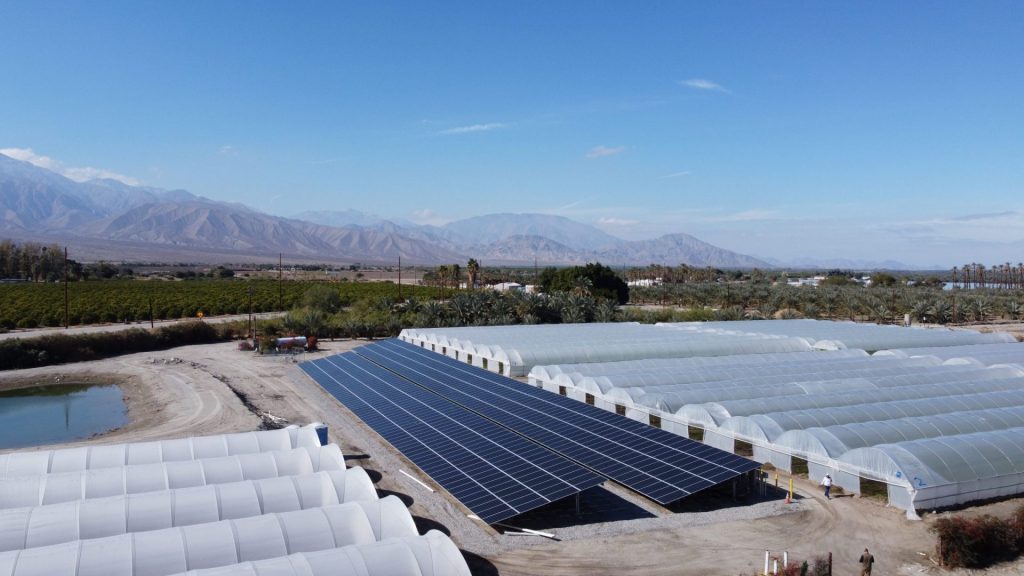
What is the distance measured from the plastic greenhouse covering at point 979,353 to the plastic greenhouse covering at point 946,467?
18488 millimetres

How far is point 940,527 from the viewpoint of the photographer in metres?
16.0

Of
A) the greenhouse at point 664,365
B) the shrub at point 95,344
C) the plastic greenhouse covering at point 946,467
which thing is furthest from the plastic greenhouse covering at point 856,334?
the shrub at point 95,344

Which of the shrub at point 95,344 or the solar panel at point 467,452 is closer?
the solar panel at point 467,452

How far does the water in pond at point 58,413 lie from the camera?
31141 millimetres

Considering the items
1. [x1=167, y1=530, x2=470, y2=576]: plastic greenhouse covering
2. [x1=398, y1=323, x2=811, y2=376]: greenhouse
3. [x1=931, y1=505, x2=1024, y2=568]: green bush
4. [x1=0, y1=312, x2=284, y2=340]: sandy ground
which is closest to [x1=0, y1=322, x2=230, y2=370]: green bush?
[x1=0, y1=312, x2=284, y2=340]: sandy ground

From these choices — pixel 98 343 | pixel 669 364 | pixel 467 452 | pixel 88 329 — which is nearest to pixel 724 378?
pixel 669 364

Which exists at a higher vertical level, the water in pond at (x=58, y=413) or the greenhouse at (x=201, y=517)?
the greenhouse at (x=201, y=517)

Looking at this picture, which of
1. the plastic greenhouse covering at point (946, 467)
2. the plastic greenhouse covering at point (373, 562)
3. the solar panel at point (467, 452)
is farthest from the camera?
the plastic greenhouse covering at point (946, 467)

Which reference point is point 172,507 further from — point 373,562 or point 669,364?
point 669,364

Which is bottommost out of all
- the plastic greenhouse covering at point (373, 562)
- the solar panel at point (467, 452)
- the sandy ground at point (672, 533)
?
the sandy ground at point (672, 533)

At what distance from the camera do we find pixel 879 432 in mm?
21719

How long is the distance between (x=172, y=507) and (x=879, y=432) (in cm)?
2074

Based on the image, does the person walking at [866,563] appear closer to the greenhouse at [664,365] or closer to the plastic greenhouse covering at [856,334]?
the greenhouse at [664,365]

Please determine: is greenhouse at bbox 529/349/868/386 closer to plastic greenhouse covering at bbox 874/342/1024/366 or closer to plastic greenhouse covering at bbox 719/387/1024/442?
plastic greenhouse covering at bbox 874/342/1024/366
